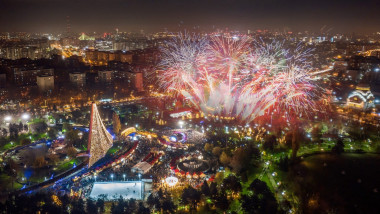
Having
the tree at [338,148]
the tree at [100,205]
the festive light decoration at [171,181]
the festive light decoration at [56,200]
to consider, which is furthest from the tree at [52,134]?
the tree at [338,148]

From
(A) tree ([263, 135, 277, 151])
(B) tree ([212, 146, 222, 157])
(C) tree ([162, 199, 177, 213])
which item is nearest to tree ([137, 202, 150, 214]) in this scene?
(C) tree ([162, 199, 177, 213])

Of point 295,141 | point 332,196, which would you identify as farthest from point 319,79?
point 332,196

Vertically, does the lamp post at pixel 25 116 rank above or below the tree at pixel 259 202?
above

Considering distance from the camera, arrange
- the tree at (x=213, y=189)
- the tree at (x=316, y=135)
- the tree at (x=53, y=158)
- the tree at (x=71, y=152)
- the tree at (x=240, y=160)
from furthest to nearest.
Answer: the tree at (x=316, y=135)
the tree at (x=71, y=152)
the tree at (x=53, y=158)
the tree at (x=240, y=160)
the tree at (x=213, y=189)

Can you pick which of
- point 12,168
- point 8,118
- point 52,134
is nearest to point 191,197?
point 12,168

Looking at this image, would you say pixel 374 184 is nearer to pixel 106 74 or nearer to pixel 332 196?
pixel 332 196

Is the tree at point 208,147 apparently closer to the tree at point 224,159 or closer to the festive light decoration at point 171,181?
the tree at point 224,159

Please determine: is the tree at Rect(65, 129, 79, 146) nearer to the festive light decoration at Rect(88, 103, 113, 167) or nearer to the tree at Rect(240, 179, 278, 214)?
the festive light decoration at Rect(88, 103, 113, 167)

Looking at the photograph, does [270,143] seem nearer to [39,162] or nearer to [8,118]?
[39,162]
